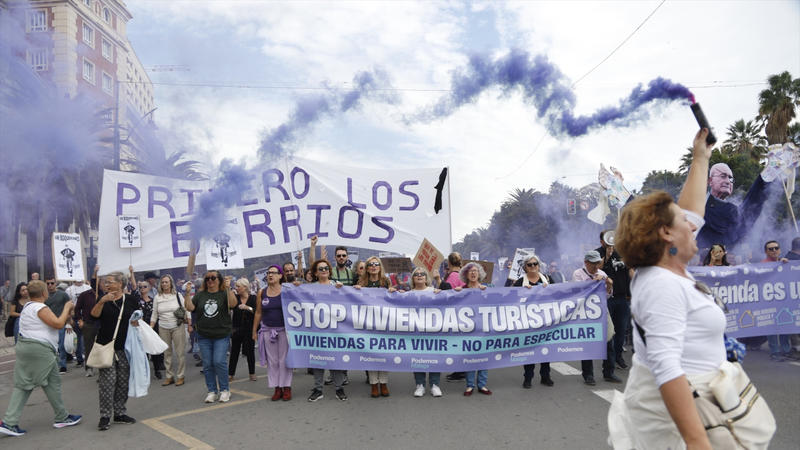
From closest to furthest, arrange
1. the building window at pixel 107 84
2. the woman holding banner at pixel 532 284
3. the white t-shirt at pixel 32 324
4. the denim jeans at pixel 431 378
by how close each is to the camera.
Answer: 1. the white t-shirt at pixel 32 324
2. the denim jeans at pixel 431 378
3. the woman holding banner at pixel 532 284
4. the building window at pixel 107 84

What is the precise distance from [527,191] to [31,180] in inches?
1561

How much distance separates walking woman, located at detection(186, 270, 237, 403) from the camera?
6875 mm

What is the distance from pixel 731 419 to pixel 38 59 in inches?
628

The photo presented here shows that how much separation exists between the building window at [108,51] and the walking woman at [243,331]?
27144 millimetres

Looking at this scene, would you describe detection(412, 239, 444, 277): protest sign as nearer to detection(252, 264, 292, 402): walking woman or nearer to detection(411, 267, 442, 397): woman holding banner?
detection(411, 267, 442, 397): woman holding banner

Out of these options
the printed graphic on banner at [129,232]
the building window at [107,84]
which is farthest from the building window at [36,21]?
the building window at [107,84]

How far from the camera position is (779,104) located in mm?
27859

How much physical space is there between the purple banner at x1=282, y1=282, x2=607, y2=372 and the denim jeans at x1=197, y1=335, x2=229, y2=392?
0.89 meters

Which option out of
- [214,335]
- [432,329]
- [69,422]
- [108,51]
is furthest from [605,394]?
[108,51]

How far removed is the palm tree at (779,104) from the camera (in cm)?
2753

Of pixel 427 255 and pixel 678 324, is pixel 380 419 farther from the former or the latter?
pixel 678 324

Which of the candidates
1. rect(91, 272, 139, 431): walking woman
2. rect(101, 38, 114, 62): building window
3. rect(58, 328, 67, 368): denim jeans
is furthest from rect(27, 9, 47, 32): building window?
rect(101, 38, 114, 62): building window

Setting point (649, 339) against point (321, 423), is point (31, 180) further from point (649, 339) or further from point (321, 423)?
point (649, 339)

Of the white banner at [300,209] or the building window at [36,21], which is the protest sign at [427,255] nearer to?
the white banner at [300,209]
